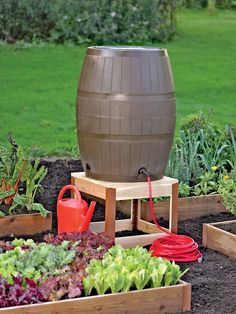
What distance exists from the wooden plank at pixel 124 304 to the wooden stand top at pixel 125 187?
46.3 inches

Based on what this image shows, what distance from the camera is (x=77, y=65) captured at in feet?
49.1

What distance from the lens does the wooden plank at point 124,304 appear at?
4629 mm

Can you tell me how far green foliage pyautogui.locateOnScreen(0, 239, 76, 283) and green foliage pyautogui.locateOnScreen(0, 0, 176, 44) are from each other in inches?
480

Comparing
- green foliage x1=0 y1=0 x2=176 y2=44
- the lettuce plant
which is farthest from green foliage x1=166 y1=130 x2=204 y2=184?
green foliage x1=0 y1=0 x2=176 y2=44

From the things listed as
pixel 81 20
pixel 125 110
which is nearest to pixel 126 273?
pixel 125 110

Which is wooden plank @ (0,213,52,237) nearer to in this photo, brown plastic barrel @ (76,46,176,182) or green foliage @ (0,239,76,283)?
brown plastic barrel @ (76,46,176,182)

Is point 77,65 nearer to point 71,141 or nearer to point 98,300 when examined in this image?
point 71,141

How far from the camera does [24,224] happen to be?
6.43 meters

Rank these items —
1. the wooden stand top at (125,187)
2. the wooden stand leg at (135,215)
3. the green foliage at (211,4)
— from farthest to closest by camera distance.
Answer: the green foliage at (211,4) < the wooden stand leg at (135,215) < the wooden stand top at (125,187)

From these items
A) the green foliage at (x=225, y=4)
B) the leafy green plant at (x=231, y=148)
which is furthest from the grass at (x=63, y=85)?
the green foliage at (x=225, y=4)

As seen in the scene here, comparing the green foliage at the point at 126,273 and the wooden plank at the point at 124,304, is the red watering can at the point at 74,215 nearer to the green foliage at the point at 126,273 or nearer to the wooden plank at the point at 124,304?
the green foliage at the point at 126,273

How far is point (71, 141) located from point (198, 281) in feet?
14.1

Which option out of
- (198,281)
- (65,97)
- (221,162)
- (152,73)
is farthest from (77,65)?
(198,281)

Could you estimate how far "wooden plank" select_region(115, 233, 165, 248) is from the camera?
6.32 m
